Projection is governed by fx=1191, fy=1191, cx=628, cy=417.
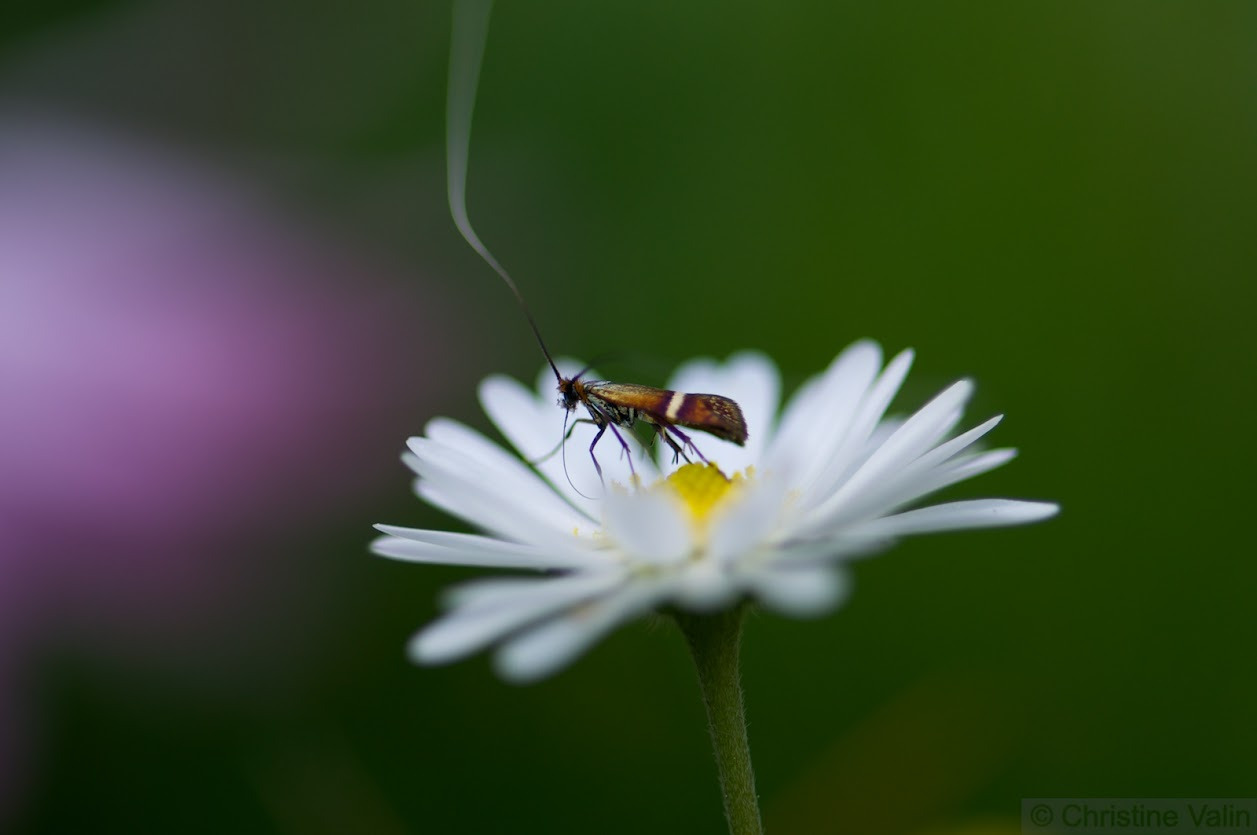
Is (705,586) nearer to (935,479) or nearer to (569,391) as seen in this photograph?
(935,479)

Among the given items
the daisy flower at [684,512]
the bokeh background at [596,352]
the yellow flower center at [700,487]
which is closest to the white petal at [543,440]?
the daisy flower at [684,512]

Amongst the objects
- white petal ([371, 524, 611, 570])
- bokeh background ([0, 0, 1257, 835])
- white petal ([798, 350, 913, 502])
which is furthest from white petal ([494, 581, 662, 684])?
bokeh background ([0, 0, 1257, 835])

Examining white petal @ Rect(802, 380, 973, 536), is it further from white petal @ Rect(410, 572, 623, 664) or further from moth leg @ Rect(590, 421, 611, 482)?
moth leg @ Rect(590, 421, 611, 482)

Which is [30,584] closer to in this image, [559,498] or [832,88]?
[559,498]

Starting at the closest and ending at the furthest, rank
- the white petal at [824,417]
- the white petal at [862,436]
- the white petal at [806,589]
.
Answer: the white petal at [806,589] → the white petal at [862,436] → the white petal at [824,417]

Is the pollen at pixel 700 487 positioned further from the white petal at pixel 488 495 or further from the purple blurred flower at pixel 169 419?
the purple blurred flower at pixel 169 419

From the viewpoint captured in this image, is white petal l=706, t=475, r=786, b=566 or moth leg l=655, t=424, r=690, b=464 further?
Result: moth leg l=655, t=424, r=690, b=464

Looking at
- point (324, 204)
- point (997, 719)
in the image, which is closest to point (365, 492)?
point (324, 204)
